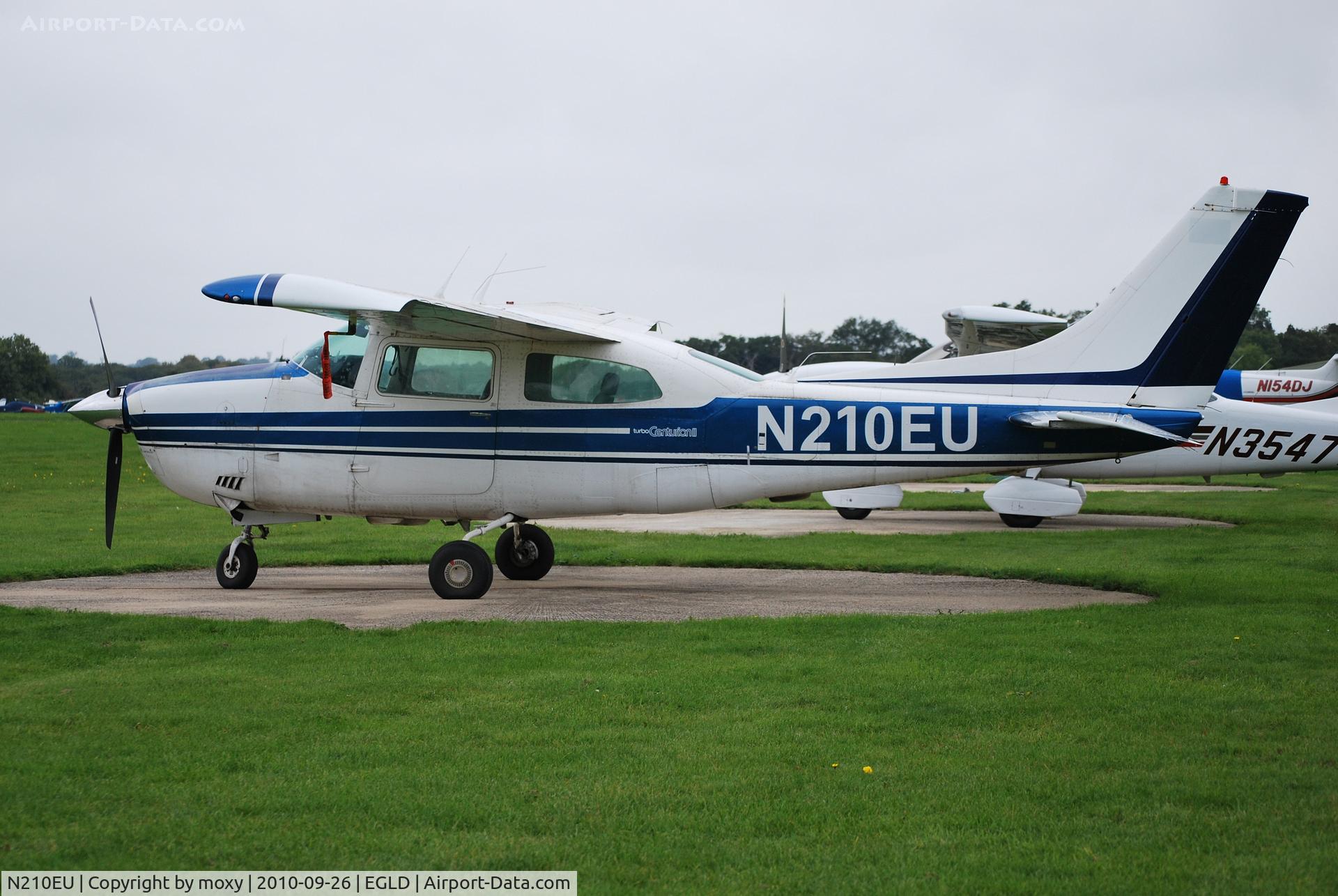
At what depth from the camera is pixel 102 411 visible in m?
12.5

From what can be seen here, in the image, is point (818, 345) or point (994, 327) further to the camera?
point (818, 345)

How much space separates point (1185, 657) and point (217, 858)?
6353 millimetres

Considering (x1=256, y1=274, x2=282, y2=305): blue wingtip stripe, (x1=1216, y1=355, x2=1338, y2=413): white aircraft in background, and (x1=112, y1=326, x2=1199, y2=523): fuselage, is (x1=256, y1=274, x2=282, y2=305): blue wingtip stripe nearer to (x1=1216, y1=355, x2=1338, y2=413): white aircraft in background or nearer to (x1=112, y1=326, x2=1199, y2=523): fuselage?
(x1=112, y1=326, x2=1199, y2=523): fuselage

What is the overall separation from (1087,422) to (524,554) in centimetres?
609

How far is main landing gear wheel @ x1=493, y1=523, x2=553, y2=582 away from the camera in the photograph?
13.3 metres

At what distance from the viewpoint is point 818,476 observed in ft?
38.0

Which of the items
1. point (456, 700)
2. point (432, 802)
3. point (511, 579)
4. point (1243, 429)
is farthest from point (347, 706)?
point (1243, 429)

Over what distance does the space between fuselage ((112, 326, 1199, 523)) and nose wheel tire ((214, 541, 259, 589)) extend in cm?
57

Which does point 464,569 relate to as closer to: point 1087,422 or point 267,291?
point 267,291

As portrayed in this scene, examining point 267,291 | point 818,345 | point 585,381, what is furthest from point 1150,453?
point 818,345

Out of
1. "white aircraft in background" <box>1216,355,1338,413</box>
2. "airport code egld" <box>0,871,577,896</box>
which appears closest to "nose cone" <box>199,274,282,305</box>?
"airport code egld" <box>0,871,577,896</box>

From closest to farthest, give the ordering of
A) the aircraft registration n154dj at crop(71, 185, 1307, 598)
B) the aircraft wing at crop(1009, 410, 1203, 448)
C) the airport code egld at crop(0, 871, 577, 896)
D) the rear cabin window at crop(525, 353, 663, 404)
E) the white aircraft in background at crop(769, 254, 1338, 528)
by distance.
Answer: the airport code egld at crop(0, 871, 577, 896)
the aircraft wing at crop(1009, 410, 1203, 448)
the aircraft registration n154dj at crop(71, 185, 1307, 598)
the rear cabin window at crop(525, 353, 663, 404)
the white aircraft in background at crop(769, 254, 1338, 528)

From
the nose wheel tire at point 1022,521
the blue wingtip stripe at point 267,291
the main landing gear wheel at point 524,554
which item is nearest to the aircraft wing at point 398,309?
the blue wingtip stripe at point 267,291

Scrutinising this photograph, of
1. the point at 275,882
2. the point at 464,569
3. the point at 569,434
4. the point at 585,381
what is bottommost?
the point at 275,882
